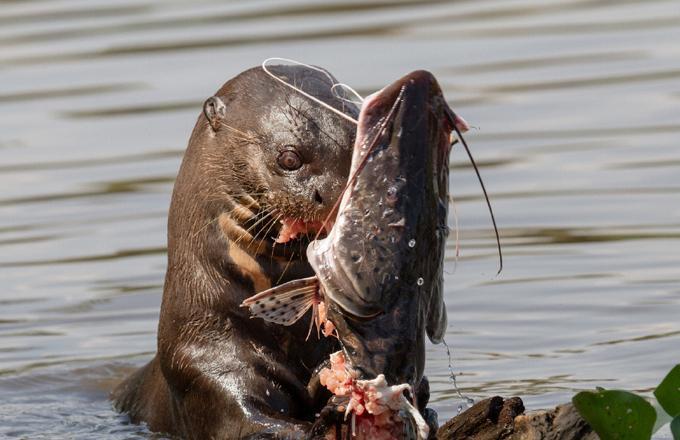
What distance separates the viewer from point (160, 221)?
447 inches

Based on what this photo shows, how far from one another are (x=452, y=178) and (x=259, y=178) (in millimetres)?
4930

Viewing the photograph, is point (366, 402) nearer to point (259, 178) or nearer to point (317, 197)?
point (317, 197)

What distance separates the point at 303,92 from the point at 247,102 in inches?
15.2

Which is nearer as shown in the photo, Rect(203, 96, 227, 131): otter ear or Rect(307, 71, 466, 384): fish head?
Rect(307, 71, 466, 384): fish head

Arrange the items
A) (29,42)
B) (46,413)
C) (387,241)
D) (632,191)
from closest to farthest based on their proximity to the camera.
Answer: (387,241) → (46,413) → (632,191) → (29,42)

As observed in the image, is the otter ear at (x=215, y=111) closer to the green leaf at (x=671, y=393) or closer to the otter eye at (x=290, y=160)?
the otter eye at (x=290, y=160)

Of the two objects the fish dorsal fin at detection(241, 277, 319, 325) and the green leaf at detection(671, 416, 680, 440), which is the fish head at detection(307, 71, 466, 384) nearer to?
the fish dorsal fin at detection(241, 277, 319, 325)

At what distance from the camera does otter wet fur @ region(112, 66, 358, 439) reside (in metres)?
6.74

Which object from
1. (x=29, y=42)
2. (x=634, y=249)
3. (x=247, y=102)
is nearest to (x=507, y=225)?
(x=634, y=249)

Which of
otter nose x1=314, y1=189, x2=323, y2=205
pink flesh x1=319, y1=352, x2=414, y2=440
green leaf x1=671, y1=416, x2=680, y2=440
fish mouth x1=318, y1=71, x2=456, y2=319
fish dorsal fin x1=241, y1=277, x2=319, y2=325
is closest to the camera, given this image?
green leaf x1=671, y1=416, x2=680, y2=440

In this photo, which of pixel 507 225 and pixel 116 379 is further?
pixel 507 225

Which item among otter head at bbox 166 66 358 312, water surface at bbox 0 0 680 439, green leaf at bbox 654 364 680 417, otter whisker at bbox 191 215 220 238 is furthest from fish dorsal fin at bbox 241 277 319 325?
water surface at bbox 0 0 680 439

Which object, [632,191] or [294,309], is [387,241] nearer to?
[294,309]

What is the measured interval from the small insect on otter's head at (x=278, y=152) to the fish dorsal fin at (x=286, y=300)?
539mm
